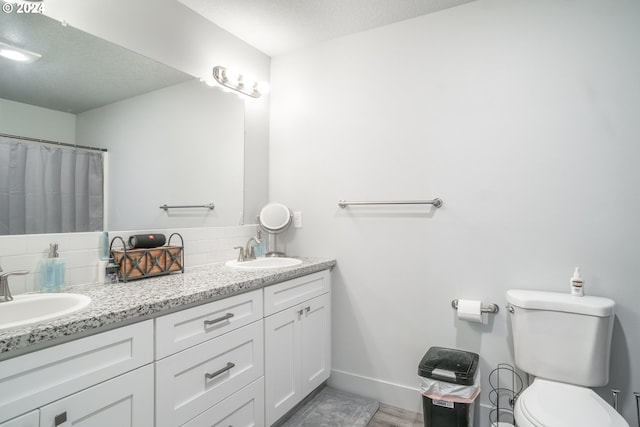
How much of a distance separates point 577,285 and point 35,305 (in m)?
2.25

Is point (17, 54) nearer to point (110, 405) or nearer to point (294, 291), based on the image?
point (110, 405)

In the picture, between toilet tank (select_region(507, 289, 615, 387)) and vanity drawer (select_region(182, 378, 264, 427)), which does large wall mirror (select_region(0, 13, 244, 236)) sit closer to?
vanity drawer (select_region(182, 378, 264, 427))

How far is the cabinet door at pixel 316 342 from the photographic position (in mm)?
2031

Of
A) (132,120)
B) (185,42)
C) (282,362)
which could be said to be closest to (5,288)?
(132,120)

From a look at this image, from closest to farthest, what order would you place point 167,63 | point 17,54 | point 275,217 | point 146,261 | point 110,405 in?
point 110,405 → point 17,54 → point 146,261 → point 167,63 → point 275,217

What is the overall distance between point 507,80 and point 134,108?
77.2 inches

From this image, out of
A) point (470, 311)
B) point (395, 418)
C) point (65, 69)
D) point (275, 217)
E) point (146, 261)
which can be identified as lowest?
point (395, 418)

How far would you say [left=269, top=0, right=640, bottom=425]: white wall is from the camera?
1.64 meters

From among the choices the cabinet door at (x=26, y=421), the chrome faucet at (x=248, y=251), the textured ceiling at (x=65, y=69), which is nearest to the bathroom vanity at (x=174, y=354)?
the cabinet door at (x=26, y=421)

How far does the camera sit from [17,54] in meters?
1.34

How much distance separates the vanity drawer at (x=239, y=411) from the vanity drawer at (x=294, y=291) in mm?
355

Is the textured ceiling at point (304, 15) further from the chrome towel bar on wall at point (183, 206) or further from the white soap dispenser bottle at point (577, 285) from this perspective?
the white soap dispenser bottle at point (577, 285)

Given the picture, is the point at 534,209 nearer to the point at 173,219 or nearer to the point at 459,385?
the point at 459,385

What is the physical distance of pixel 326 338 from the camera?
2258 mm
